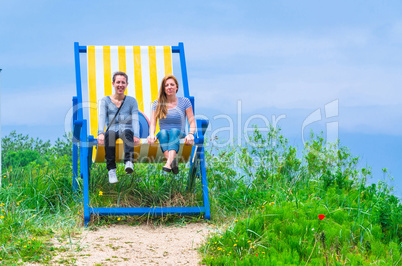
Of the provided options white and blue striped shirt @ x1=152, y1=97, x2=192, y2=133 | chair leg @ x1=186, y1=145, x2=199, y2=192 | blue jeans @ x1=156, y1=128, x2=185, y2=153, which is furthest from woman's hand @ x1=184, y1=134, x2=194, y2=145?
white and blue striped shirt @ x1=152, y1=97, x2=192, y2=133

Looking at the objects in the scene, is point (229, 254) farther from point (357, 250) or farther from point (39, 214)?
point (39, 214)

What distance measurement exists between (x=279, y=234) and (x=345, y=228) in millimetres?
570

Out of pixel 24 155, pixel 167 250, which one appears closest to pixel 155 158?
pixel 167 250

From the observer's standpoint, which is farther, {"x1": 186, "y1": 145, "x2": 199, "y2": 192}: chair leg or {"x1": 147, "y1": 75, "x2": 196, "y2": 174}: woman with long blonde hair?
{"x1": 186, "y1": 145, "x2": 199, "y2": 192}: chair leg

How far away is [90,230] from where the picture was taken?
4.65 meters

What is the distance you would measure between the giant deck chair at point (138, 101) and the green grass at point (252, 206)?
0.18 m

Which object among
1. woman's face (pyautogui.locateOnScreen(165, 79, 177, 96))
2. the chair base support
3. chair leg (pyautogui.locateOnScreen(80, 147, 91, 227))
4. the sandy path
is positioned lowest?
the sandy path

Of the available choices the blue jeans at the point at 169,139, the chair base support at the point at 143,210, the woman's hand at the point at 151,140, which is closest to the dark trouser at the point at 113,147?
the woman's hand at the point at 151,140

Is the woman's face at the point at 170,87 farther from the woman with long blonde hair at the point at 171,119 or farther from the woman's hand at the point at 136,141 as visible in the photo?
the woman's hand at the point at 136,141

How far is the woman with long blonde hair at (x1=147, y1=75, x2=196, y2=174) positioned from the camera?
192 inches

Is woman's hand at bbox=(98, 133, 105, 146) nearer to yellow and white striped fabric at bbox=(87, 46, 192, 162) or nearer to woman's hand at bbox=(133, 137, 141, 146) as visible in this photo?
woman's hand at bbox=(133, 137, 141, 146)


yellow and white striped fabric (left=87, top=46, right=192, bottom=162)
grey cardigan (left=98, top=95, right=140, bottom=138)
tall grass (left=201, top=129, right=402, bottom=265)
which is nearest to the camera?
tall grass (left=201, top=129, right=402, bottom=265)

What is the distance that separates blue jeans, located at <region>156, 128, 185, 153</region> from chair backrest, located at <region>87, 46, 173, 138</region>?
0.61 m

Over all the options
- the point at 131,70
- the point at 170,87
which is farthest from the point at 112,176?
the point at 131,70
